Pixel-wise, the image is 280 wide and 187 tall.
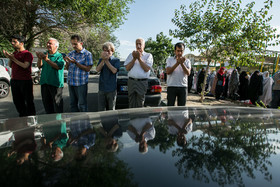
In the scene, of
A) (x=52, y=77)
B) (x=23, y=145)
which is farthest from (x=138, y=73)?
(x=23, y=145)

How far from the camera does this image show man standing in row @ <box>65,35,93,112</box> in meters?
3.85

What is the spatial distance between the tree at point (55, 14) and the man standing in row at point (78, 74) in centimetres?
843

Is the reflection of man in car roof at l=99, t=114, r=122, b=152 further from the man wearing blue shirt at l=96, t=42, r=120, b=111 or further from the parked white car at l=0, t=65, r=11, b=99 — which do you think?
the parked white car at l=0, t=65, r=11, b=99

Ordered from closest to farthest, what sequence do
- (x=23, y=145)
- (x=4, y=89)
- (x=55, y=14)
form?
(x=23, y=145), (x=4, y=89), (x=55, y=14)

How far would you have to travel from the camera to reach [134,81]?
388 centimetres

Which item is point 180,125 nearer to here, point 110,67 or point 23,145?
point 23,145

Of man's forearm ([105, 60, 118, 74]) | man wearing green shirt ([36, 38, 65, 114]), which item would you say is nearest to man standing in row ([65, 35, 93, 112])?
man wearing green shirt ([36, 38, 65, 114])

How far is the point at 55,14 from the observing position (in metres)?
13.2

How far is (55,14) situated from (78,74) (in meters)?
11.6

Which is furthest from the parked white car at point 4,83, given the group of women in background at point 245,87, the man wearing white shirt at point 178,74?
the group of women in background at point 245,87

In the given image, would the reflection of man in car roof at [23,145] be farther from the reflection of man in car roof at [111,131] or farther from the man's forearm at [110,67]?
the man's forearm at [110,67]

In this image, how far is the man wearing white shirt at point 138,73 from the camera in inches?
→ 151

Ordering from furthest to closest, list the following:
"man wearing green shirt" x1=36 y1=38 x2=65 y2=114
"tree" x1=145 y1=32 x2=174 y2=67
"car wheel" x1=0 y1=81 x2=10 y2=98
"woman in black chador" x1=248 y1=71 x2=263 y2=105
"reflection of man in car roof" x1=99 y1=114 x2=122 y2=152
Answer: "tree" x1=145 y1=32 x2=174 y2=67
"woman in black chador" x1=248 y1=71 x2=263 y2=105
"car wheel" x1=0 y1=81 x2=10 y2=98
"man wearing green shirt" x1=36 y1=38 x2=65 y2=114
"reflection of man in car roof" x1=99 y1=114 x2=122 y2=152

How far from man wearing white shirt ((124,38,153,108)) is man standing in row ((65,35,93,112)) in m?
0.90
